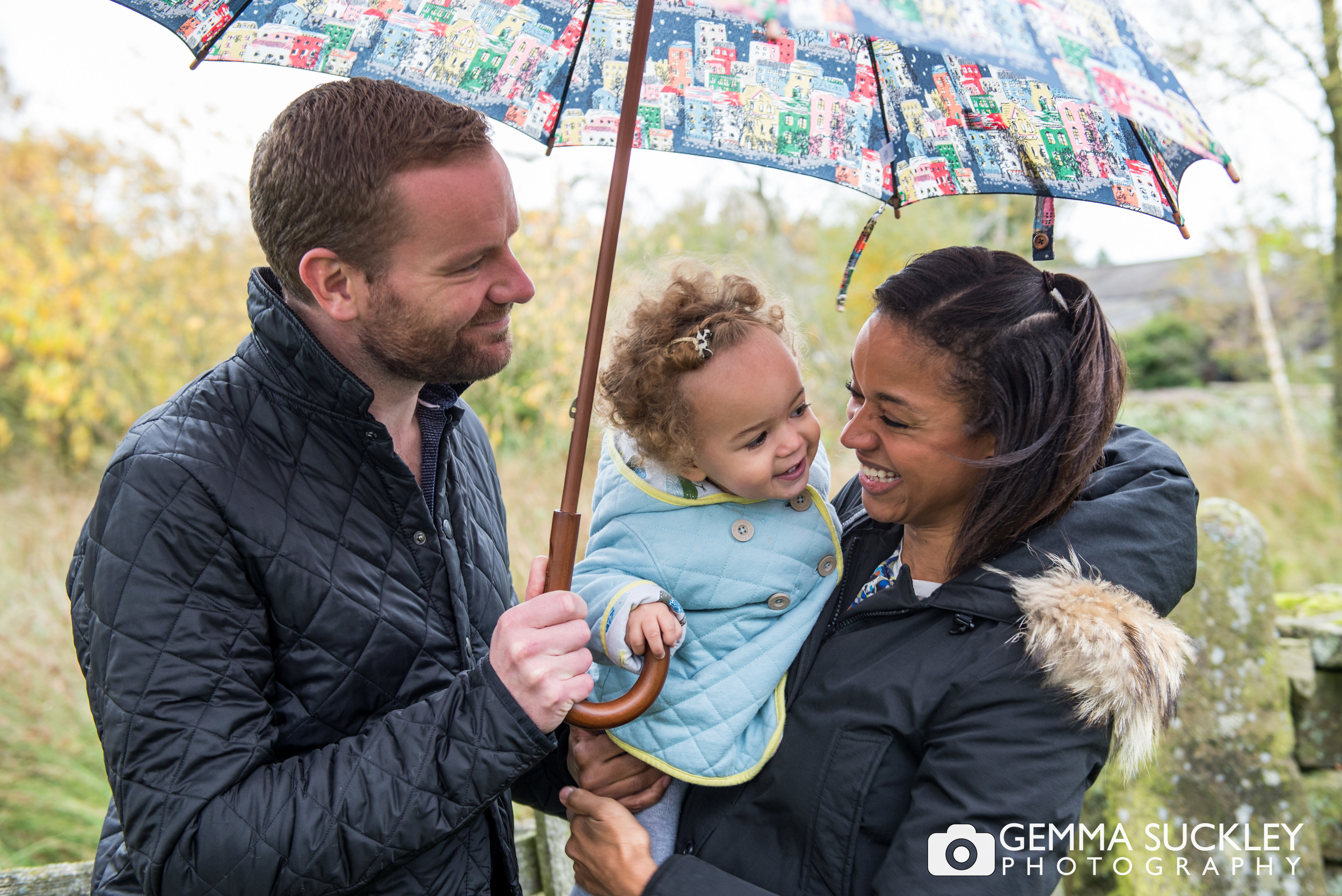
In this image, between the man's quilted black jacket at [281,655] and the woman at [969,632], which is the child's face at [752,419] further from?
the man's quilted black jacket at [281,655]

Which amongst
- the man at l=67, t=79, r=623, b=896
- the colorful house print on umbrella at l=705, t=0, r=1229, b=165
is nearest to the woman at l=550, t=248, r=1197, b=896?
the man at l=67, t=79, r=623, b=896

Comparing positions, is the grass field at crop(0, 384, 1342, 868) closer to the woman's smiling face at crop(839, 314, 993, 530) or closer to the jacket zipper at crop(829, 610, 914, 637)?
the jacket zipper at crop(829, 610, 914, 637)

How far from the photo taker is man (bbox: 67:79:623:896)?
59.1 inches

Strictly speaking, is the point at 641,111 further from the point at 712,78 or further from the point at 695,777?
the point at 695,777

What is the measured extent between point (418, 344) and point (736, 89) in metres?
0.99

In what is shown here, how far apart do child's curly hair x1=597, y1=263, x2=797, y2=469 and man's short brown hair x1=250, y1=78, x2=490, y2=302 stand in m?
0.61

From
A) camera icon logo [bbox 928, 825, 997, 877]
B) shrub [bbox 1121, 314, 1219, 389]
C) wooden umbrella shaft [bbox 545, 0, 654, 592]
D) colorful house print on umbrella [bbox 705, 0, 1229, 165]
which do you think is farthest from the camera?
shrub [bbox 1121, 314, 1219, 389]

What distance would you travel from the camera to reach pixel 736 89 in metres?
2.16

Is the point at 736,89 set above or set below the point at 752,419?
above

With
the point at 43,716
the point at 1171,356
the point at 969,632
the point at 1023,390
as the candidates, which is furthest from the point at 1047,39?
the point at 1171,356

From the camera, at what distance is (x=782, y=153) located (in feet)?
7.27

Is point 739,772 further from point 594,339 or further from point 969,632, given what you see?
point 594,339

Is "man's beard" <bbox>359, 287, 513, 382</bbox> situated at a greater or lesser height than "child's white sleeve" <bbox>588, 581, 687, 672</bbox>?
greater

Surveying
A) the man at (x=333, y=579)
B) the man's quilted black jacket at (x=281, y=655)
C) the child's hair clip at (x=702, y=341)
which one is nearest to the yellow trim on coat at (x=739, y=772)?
the man at (x=333, y=579)
